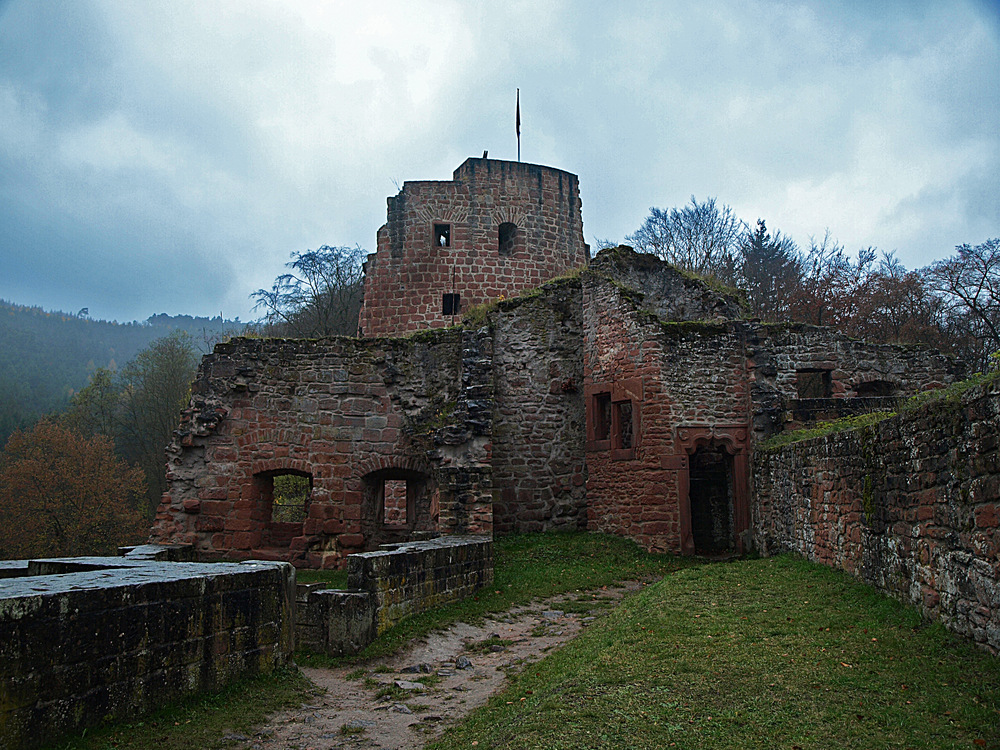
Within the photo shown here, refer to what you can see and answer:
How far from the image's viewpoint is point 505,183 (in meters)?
22.7

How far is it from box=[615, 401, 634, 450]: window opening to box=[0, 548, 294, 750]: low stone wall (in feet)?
30.7

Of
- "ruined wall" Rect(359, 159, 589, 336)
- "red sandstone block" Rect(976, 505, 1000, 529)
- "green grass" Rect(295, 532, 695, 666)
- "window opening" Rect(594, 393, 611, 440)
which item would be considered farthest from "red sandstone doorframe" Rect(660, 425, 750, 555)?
"ruined wall" Rect(359, 159, 589, 336)

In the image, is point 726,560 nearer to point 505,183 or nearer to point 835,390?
point 835,390

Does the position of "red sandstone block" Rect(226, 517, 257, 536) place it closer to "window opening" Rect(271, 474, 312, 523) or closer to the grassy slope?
the grassy slope

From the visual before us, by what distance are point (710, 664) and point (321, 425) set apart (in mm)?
10455

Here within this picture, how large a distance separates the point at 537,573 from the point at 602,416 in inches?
172

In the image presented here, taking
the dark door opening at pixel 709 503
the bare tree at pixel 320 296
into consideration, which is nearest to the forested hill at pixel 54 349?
the bare tree at pixel 320 296

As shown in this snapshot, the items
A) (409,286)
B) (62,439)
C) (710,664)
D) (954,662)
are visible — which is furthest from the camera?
(62,439)

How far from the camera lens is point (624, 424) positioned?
52.5 ft

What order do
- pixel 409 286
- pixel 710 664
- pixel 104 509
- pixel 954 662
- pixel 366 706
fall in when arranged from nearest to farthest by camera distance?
pixel 954 662
pixel 710 664
pixel 366 706
pixel 409 286
pixel 104 509

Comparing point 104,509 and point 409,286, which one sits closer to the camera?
point 409,286

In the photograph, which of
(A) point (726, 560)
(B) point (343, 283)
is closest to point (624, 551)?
(A) point (726, 560)

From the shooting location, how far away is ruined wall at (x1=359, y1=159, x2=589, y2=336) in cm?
2205

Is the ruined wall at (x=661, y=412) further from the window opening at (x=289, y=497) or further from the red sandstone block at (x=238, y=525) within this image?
the window opening at (x=289, y=497)
